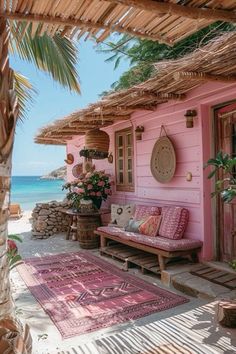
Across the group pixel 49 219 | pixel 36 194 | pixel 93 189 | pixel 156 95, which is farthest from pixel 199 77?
pixel 36 194

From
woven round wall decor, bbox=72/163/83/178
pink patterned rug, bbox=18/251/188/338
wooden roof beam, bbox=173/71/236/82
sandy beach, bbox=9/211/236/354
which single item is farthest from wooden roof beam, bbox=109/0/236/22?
woven round wall decor, bbox=72/163/83/178

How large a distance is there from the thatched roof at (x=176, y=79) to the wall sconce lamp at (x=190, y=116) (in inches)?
9.6

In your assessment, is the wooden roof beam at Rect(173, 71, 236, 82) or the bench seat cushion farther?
the bench seat cushion

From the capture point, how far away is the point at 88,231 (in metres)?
6.04

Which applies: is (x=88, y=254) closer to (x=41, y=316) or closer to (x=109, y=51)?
(x=41, y=316)

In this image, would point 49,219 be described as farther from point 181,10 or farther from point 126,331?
point 181,10

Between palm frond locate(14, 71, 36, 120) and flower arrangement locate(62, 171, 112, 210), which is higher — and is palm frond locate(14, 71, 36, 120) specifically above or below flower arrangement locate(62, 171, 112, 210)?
above

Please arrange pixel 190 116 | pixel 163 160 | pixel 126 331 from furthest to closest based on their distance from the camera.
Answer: pixel 163 160 → pixel 190 116 → pixel 126 331

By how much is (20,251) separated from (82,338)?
377 cm

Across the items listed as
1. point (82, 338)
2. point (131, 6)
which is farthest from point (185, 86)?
point (82, 338)

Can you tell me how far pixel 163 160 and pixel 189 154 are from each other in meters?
0.59

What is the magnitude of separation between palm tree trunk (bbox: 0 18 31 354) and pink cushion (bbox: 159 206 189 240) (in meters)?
2.93

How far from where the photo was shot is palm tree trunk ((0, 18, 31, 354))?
166 cm

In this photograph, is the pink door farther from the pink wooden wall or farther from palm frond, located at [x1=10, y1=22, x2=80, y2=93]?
palm frond, located at [x1=10, y1=22, x2=80, y2=93]
